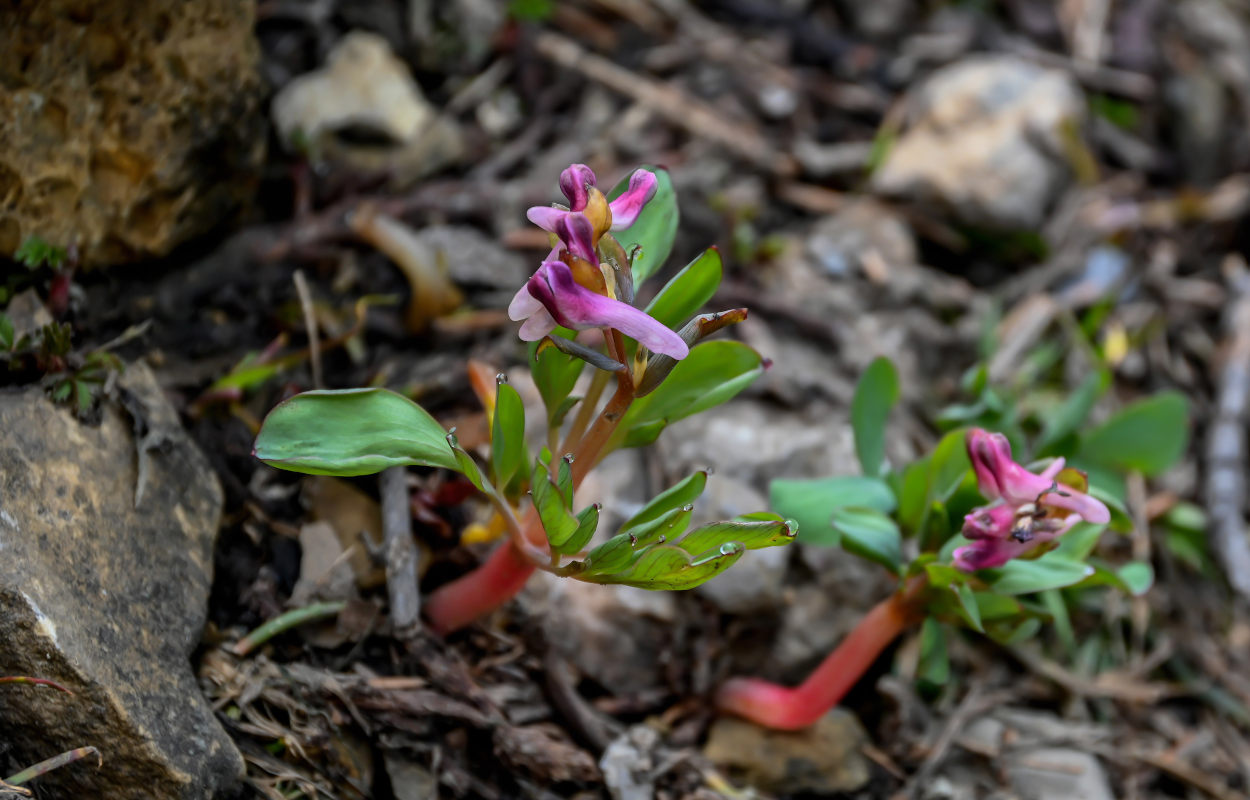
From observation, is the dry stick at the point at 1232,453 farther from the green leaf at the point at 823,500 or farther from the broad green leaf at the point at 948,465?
the green leaf at the point at 823,500

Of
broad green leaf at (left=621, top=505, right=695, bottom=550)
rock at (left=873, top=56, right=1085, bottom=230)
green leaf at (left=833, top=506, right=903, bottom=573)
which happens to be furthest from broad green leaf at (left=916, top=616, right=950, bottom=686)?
rock at (left=873, top=56, right=1085, bottom=230)

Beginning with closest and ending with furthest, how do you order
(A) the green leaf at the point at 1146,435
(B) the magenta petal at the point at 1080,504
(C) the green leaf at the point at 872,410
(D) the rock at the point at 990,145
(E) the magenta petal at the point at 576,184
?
(E) the magenta petal at the point at 576,184 < (B) the magenta petal at the point at 1080,504 < (C) the green leaf at the point at 872,410 < (A) the green leaf at the point at 1146,435 < (D) the rock at the point at 990,145

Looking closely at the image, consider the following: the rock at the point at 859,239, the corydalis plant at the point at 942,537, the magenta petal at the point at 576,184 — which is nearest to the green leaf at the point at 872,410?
the corydalis plant at the point at 942,537

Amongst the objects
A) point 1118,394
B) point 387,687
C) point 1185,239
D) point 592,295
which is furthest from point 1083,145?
point 387,687

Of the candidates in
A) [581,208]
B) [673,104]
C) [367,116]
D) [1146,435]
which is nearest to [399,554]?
[581,208]

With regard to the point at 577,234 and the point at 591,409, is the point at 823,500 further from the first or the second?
the point at 577,234

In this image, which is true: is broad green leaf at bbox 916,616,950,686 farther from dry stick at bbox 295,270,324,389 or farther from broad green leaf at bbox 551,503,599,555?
dry stick at bbox 295,270,324,389
